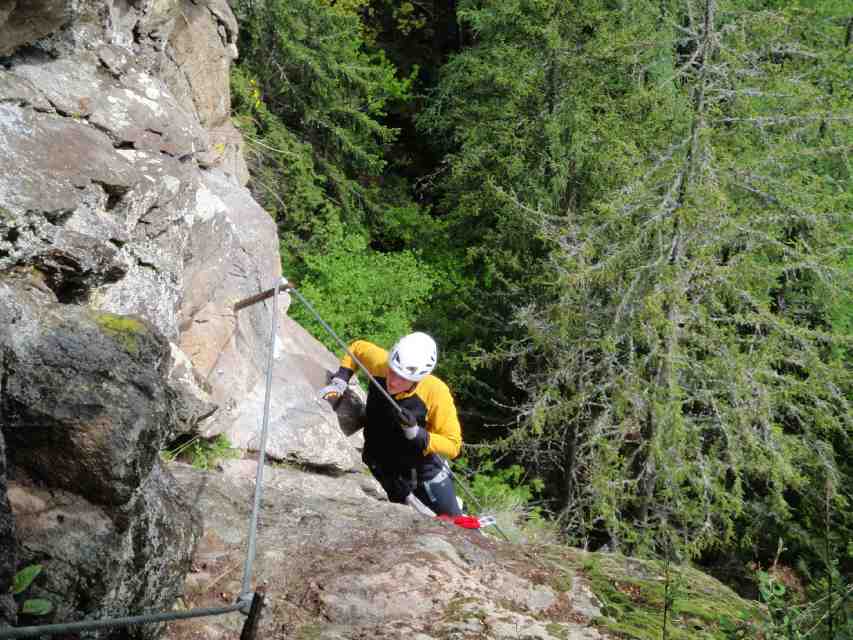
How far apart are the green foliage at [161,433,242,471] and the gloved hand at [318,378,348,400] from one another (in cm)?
110

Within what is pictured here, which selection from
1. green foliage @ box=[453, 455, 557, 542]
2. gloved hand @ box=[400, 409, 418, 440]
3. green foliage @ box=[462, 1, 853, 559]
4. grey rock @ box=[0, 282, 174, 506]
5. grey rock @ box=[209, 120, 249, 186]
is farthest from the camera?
grey rock @ box=[209, 120, 249, 186]

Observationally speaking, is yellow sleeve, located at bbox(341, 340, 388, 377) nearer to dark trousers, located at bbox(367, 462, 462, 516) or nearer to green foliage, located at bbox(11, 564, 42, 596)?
dark trousers, located at bbox(367, 462, 462, 516)

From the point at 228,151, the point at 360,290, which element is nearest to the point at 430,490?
the point at 228,151

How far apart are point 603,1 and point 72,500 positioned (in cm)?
1084

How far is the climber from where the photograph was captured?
5672 mm

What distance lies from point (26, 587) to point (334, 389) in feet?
14.3

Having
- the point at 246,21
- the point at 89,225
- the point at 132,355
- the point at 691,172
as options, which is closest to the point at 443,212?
the point at 246,21

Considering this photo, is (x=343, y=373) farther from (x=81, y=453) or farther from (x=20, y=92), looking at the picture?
(x=81, y=453)

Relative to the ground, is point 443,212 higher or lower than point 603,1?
lower

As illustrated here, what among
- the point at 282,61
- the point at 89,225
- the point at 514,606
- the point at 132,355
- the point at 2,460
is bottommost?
the point at 514,606

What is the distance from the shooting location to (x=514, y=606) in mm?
3787

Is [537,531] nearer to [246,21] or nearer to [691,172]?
[691,172]

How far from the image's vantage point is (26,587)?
2488mm

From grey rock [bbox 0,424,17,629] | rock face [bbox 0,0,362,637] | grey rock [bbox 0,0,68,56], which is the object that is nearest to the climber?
rock face [bbox 0,0,362,637]
